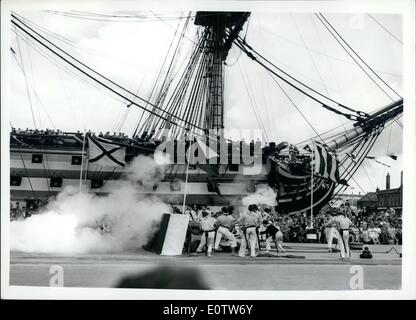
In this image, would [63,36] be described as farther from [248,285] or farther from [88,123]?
[248,285]

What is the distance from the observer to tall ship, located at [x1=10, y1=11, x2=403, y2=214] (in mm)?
7746

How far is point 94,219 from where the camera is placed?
25.3 feet

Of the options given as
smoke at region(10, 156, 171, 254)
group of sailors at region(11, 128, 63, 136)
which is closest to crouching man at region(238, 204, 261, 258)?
smoke at region(10, 156, 171, 254)

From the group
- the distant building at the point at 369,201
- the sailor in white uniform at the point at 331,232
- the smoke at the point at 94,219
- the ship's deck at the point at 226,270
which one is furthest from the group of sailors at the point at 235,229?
the distant building at the point at 369,201

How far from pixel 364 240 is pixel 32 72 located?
5.98 m

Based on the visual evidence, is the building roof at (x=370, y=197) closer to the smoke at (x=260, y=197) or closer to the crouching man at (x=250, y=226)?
the smoke at (x=260, y=197)

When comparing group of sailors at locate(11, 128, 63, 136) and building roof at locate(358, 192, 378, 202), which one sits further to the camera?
building roof at locate(358, 192, 378, 202)

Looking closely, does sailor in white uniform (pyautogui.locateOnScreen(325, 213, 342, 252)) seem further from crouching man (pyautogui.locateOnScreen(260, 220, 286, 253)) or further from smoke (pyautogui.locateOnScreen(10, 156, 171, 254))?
smoke (pyautogui.locateOnScreen(10, 156, 171, 254))

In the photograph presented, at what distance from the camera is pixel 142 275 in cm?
734

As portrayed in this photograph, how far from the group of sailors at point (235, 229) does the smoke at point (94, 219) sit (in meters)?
0.63

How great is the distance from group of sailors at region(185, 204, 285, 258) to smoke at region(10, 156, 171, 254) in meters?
0.63

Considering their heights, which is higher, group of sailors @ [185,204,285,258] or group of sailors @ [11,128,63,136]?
group of sailors @ [11,128,63,136]

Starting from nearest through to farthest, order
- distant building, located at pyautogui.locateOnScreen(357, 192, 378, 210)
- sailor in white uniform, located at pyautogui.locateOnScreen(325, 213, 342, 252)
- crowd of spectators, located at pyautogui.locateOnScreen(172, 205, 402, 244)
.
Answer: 1. distant building, located at pyautogui.locateOnScreen(357, 192, 378, 210)
2. crowd of spectators, located at pyautogui.locateOnScreen(172, 205, 402, 244)
3. sailor in white uniform, located at pyautogui.locateOnScreen(325, 213, 342, 252)
